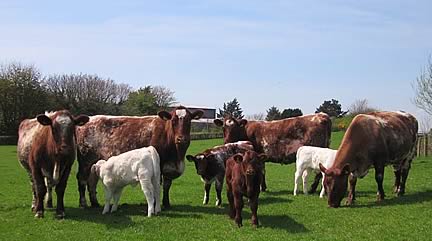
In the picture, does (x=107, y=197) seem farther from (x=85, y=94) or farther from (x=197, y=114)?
(x=85, y=94)

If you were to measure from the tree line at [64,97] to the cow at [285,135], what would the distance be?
5160 centimetres

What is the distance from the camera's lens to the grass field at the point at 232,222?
10.5m

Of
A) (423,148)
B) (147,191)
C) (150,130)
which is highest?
(150,130)

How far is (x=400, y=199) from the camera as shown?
15297 mm

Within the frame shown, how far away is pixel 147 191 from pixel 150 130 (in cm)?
246

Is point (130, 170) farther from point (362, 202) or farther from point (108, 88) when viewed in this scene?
point (108, 88)

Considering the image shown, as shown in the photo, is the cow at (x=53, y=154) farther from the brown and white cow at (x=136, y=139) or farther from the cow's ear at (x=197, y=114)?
the cow's ear at (x=197, y=114)

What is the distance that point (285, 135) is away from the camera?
18.7 m

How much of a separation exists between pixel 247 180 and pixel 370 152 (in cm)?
540

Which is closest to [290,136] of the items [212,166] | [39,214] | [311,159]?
[311,159]

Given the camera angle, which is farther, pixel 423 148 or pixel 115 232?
pixel 423 148

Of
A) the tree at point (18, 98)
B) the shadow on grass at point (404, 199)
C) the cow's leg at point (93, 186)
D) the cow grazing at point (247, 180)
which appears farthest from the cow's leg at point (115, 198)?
the tree at point (18, 98)

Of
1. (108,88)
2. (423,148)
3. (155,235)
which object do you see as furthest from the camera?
(108,88)

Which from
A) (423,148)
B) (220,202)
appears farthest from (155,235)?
(423,148)
